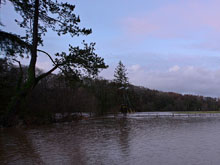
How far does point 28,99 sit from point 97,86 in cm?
3092

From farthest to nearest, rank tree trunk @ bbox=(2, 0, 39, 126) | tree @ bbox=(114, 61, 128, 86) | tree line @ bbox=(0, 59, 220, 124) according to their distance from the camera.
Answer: tree @ bbox=(114, 61, 128, 86), tree line @ bbox=(0, 59, 220, 124), tree trunk @ bbox=(2, 0, 39, 126)

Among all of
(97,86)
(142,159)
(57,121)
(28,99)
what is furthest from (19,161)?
(97,86)

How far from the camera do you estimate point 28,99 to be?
29016 mm

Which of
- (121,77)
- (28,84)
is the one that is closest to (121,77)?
(121,77)

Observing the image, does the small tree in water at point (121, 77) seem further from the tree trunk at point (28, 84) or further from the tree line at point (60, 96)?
the tree trunk at point (28, 84)

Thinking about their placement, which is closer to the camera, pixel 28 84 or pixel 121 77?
pixel 28 84

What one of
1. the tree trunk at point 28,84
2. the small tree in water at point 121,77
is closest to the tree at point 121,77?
the small tree in water at point 121,77

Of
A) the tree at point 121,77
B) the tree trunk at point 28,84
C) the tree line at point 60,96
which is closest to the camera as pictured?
the tree trunk at point 28,84

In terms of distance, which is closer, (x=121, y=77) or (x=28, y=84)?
(x=28, y=84)

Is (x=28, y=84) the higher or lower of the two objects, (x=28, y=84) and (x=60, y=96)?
the lower

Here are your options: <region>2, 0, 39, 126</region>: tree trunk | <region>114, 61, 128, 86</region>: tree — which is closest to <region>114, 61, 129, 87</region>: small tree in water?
<region>114, 61, 128, 86</region>: tree

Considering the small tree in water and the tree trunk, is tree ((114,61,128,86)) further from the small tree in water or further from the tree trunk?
the tree trunk

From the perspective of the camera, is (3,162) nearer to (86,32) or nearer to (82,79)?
(82,79)

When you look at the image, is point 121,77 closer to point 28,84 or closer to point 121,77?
point 121,77
